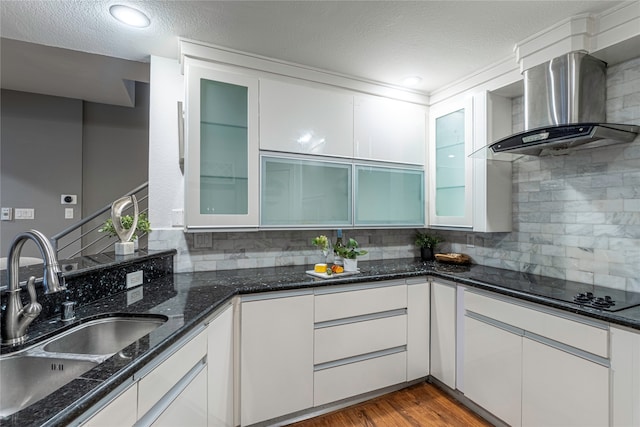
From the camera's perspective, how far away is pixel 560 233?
207 centimetres

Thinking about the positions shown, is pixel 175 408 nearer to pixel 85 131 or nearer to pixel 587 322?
pixel 587 322

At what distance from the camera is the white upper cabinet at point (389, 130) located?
8.14 feet

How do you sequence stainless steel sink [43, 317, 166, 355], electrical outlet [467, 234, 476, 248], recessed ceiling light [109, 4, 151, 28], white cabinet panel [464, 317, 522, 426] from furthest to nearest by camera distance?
electrical outlet [467, 234, 476, 248] → white cabinet panel [464, 317, 522, 426] → recessed ceiling light [109, 4, 151, 28] → stainless steel sink [43, 317, 166, 355]

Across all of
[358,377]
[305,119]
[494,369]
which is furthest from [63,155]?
[494,369]

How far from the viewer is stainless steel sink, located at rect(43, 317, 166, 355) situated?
122 cm

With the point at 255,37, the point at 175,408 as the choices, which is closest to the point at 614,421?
the point at 175,408

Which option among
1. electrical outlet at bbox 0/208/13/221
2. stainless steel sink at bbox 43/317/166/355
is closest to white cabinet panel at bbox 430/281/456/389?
stainless steel sink at bbox 43/317/166/355

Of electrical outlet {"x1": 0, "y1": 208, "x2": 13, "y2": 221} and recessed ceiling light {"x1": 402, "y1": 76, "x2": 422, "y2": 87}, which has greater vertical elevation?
recessed ceiling light {"x1": 402, "y1": 76, "x2": 422, "y2": 87}

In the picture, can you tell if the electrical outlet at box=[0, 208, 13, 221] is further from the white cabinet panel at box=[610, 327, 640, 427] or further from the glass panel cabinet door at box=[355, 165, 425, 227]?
the white cabinet panel at box=[610, 327, 640, 427]

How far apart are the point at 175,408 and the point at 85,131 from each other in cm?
388

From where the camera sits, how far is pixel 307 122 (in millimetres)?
2277

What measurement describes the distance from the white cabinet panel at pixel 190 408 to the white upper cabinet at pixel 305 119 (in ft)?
4.69

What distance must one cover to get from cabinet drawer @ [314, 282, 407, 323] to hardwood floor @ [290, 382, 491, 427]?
0.62 m

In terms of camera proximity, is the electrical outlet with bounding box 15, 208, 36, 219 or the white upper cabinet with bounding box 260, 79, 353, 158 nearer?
the white upper cabinet with bounding box 260, 79, 353, 158
